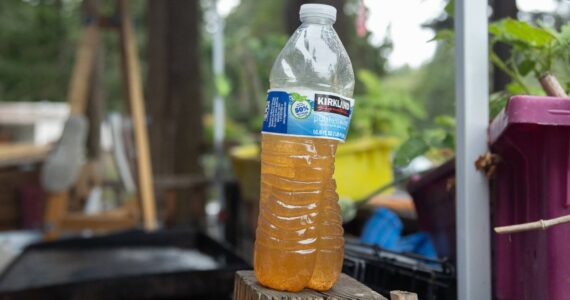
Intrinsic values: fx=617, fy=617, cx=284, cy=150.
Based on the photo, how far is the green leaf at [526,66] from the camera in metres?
1.82

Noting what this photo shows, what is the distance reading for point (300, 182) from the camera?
55.1 inches

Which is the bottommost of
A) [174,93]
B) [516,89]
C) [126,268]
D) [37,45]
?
[126,268]

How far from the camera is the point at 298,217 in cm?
138

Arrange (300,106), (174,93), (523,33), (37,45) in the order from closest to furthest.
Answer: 1. (300,106)
2. (523,33)
3. (174,93)
4. (37,45)

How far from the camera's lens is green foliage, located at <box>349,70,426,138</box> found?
4.40m

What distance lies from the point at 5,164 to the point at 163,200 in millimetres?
2088

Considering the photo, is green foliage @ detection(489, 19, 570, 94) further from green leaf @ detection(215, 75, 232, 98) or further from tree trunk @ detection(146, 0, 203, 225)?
tree trunk @ detection(146, 0, 203, 225)

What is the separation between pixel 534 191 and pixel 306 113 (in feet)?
1.85

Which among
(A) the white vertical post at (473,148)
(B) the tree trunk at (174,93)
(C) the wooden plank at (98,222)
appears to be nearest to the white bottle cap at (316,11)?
(A) the white vertical post at (473,148)

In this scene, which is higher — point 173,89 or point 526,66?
point 173,89

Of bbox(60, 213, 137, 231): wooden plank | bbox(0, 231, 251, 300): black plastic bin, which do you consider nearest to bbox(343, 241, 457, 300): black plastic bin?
bbox(0, 231, 251, 300): black plastic bin

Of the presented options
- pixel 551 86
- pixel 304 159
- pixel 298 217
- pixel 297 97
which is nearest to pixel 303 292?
pixel 298 217

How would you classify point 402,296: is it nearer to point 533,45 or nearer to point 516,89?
point 533,45

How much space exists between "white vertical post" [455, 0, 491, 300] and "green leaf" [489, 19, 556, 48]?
5.3 inches
